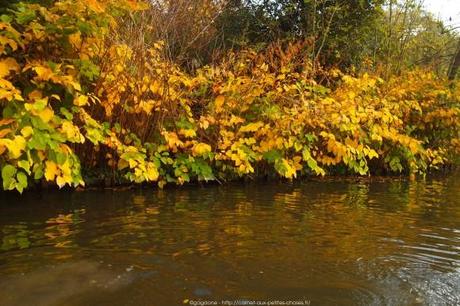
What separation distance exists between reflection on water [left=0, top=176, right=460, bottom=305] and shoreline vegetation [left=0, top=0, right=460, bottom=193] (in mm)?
469

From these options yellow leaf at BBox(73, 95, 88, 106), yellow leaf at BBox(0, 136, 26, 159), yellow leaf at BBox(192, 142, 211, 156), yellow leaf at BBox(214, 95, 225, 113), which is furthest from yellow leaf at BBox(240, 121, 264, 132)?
yellow leaf at BBox(0, 136, 26, 159)

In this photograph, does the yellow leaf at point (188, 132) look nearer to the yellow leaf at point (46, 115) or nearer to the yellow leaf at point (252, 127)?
the yellow leaf at point (252, 127)

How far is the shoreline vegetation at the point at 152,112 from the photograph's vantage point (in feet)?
16.6

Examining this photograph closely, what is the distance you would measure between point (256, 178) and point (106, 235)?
4.14 meters

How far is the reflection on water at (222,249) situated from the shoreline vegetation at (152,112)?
1.54 feet

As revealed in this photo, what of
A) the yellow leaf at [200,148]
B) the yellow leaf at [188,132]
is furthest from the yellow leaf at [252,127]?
the yellow leaf at [188,132]

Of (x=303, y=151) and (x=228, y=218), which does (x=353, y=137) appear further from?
(x=228, y=218)

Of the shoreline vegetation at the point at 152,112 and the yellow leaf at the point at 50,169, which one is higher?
the shoreline vegetation at the point at 152,112

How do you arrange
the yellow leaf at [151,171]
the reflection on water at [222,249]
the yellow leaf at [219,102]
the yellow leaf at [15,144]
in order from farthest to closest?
the yellow leaf at [219,102] → the yellow leaf at [151,171] → the yellow leaf at [15,144] → the reflection on water at [222,249]

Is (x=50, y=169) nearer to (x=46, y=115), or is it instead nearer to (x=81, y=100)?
(x=46, y=115)

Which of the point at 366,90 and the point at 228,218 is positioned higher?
the point at 366,90

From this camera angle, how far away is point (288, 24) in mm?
12609

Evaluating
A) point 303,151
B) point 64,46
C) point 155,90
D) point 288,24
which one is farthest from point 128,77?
point 288,24

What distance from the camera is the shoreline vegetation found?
505 cm
